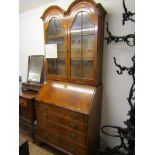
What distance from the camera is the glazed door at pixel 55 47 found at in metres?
2.02

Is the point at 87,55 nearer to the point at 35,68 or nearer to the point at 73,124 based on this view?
the point at 73,124

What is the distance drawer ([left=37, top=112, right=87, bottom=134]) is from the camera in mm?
1683

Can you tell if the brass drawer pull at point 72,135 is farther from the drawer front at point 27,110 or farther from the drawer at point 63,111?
the drawer front at point 27,110

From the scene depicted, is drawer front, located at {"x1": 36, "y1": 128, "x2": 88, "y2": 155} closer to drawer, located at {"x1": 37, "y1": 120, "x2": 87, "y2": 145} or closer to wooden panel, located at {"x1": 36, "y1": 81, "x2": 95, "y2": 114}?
drawer, located at {"x1": 37, "y1": 120, "x2": 87, "y2": 145}

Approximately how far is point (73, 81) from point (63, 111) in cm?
44

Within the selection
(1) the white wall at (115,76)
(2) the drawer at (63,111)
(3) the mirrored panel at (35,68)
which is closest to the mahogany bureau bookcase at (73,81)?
(2) the drawer at (63,111)

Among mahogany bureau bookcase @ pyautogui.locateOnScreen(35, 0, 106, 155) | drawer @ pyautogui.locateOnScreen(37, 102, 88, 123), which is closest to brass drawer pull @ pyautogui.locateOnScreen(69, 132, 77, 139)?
mahogany bureau bookcase @ pyautogui.locateOnScreen(35, 0, 106, 155)

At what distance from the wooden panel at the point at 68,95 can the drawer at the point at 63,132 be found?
329 mm

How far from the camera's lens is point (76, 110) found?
1.69m

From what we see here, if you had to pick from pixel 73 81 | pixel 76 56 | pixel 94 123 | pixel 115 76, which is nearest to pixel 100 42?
pixel 76 56

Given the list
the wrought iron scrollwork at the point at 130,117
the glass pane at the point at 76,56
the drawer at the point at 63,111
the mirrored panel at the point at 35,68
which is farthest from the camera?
the mirrored panel at the point at 35,68

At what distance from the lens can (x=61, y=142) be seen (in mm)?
1925
